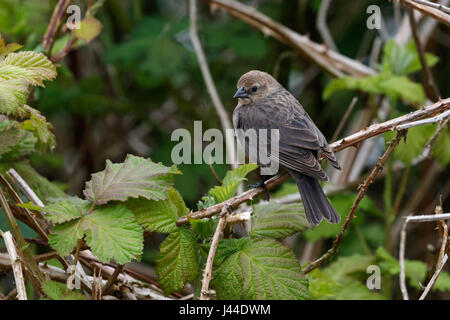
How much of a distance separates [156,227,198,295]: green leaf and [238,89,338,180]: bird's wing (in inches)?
36.6

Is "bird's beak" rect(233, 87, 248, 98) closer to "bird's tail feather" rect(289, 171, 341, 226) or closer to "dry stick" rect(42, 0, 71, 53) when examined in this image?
"bird's tail feather" rect(289, 171, 341, 226)

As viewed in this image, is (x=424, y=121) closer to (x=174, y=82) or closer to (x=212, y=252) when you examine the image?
(x=212, y=252)

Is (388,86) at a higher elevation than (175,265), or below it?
higher

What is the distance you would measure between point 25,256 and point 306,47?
2659 millimetres

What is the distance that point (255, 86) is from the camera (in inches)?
143

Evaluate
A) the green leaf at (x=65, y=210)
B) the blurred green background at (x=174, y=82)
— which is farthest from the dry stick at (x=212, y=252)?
the blurred green background at (x=174, y=82)

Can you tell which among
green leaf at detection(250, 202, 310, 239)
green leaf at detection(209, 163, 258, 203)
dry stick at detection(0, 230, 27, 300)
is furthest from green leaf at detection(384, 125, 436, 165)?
dry stick at detection(0, 230, 27, 300)

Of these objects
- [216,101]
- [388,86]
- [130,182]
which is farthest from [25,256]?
[388,86]

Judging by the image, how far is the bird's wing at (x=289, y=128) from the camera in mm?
2854

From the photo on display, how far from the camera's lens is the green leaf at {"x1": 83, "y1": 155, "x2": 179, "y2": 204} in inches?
79.5

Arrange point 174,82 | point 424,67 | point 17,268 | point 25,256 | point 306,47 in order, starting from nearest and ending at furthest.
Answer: point 17,268
point 25,256
point 424,67
point 306,47
point 174,82

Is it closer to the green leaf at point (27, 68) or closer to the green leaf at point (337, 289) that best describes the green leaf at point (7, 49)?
the green leaf at point (27, 68)

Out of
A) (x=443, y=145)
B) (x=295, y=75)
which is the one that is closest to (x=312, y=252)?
(x=443, y=145)
